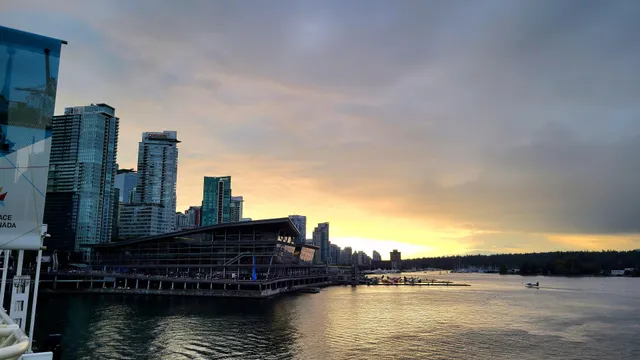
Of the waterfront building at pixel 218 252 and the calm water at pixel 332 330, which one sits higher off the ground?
the waterfront building at pixel 218 252

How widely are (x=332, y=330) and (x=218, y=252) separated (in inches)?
2738

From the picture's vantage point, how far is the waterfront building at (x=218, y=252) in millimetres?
118438

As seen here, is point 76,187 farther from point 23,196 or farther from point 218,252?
point 23,196

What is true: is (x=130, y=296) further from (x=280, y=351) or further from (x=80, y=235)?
(x=80, y=235)

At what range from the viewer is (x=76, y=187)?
7372 inches

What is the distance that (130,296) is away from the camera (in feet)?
348

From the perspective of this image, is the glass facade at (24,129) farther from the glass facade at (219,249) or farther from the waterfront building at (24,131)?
the glass facade at (219,249)

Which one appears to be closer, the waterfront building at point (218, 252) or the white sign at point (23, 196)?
the white sign at point (23, 196)

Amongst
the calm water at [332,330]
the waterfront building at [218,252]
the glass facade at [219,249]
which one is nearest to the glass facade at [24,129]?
the calm water at [332,330]

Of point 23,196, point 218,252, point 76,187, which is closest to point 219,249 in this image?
point 218,252

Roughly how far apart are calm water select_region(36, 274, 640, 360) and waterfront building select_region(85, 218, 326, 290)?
27.0 metres

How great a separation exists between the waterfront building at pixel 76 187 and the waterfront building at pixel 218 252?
2547 inches

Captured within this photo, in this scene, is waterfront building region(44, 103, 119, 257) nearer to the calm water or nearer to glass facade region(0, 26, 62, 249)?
the calm water

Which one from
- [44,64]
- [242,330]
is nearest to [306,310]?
[242,330]
